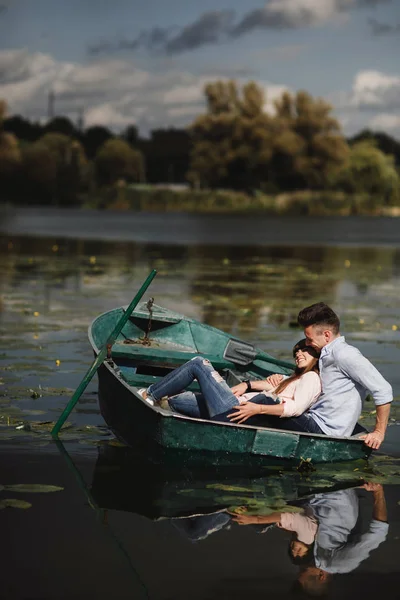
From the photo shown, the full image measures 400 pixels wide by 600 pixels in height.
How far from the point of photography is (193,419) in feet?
26.5

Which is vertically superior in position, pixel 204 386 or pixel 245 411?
pixel 204 386

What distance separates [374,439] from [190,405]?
1468 mm

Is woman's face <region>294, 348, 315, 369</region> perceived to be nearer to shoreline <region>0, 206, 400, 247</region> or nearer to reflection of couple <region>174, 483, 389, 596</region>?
reflection of couple <region>174, 483, 389, 596</region>

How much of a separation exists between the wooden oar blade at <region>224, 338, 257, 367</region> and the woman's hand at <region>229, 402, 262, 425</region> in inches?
91.4

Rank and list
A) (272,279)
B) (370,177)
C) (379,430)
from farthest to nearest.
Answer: (370,177) → (272,279) → (379,430)

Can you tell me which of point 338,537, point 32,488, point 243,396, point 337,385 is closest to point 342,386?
point 337,385

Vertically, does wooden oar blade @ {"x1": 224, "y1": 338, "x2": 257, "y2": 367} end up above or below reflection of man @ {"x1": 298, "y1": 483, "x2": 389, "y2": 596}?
above

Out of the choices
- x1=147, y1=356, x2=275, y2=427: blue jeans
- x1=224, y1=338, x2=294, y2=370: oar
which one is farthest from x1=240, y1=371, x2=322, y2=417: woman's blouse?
x1=224, y1=338, x2=294, y2=370: oar

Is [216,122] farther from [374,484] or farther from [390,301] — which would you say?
[374,484]

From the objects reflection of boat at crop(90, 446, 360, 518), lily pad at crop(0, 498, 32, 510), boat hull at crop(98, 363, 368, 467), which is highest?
boat hull at crop(98, 363, 368, 467)

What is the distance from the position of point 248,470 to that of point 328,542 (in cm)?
177

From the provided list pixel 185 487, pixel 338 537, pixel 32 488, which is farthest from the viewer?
pixel 185 487

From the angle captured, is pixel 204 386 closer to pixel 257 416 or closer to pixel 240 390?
pixel 257 416

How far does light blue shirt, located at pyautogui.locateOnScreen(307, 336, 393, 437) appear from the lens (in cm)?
816
